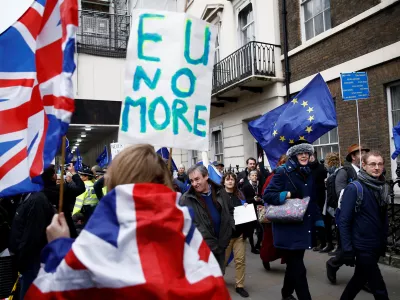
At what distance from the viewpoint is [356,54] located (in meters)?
9.38

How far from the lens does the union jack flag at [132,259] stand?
5.15 ft

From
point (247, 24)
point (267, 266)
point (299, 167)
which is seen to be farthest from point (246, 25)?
point (299, 167)

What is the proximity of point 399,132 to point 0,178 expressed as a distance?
19.9 ft

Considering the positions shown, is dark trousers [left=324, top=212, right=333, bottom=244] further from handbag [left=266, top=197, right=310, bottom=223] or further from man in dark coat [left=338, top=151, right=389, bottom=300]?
man in dark coat [left=338, top=151, right=389, bottom=300]

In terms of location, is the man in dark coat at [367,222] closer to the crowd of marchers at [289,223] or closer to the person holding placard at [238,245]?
the crowd of marchers at [289,223]

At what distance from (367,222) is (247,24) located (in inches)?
446

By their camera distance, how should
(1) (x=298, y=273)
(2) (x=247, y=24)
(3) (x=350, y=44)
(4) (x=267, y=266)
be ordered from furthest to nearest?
(2) (x=247, y=24) < (3) (x=350, y=44) < (4) (x=267, y=266) < (1) (x=298, y=273)

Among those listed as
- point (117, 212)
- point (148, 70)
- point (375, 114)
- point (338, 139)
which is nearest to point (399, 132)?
point (375, 114)

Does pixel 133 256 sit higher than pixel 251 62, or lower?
lower

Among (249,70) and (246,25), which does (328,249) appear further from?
(246,25)

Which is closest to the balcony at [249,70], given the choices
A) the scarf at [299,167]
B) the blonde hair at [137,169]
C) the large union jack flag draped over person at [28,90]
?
the scarf at [299,167]

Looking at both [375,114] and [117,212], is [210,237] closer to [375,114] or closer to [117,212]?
[117,212]

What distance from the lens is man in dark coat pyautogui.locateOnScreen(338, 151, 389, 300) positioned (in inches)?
153

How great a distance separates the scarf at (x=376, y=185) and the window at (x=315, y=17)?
750 cm
